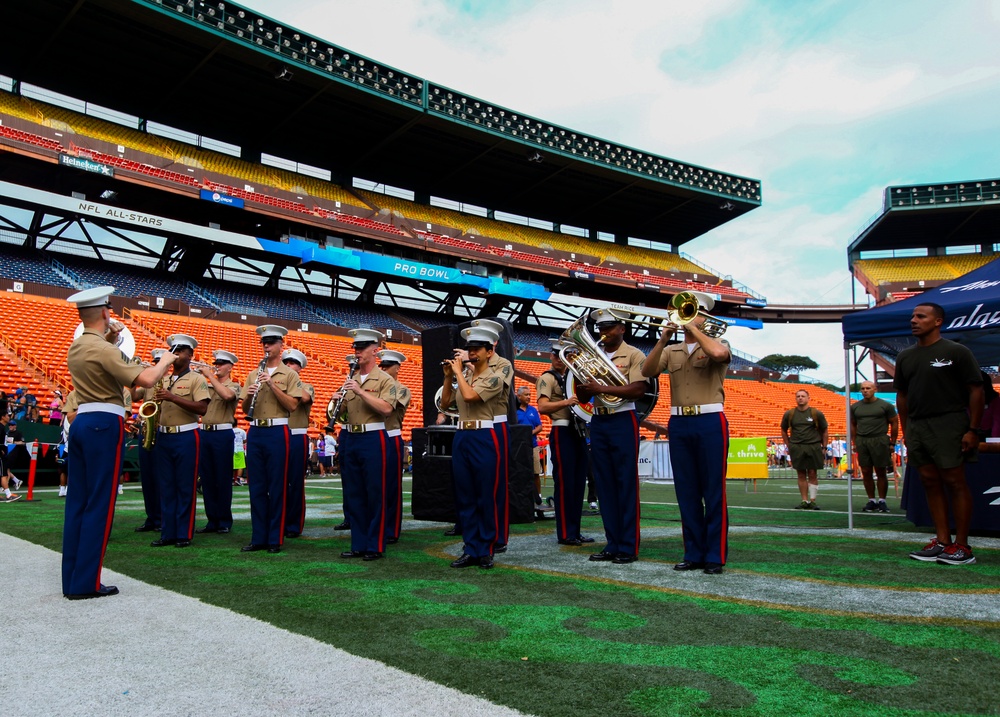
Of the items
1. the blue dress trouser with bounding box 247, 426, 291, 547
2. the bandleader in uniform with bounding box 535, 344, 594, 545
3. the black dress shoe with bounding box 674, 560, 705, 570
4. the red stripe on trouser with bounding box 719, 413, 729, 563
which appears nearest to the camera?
the red stripe on trouser with bounding box 719, 413, 729, 563

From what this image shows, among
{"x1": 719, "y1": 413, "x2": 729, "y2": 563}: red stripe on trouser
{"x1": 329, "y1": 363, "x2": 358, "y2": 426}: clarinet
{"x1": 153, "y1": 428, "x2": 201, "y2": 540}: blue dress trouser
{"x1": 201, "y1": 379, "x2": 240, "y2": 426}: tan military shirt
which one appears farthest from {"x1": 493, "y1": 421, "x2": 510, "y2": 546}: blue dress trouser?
{"x1": 201, "y1": 379, "x2": 240, "y2": 426}: tan military shirt

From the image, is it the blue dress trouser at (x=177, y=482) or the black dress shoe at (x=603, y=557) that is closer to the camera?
the black dress shoe at (x=603, y=557)

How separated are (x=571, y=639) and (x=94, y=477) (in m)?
3.19

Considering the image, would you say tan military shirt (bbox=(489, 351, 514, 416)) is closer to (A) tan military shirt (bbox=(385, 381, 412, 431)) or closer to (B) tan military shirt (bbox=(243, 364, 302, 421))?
(A) tan military shirt (bbox=(385, 381, 412, 431))

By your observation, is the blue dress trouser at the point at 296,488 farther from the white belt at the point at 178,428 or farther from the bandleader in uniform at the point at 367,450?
the bandleader in uniform at the point at 367,450

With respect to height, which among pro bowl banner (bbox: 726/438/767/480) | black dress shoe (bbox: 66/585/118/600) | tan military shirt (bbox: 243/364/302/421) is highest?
tan military shirt (bbox: 243/364/302/421)

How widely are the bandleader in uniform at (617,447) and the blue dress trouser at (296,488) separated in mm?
3308

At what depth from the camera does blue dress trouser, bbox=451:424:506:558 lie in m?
5.41

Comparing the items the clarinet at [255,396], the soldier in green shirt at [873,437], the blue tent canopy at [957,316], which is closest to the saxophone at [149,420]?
the clarinet at [255,396]

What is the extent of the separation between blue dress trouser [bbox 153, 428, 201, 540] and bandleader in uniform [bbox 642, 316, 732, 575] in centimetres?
437

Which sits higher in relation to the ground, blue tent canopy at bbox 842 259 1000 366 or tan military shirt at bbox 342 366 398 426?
blue tent canopy at bbox 842 259 1000 366

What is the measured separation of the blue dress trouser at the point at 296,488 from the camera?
298 inches

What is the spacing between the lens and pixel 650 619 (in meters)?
3.57

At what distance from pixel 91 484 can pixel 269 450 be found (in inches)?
76.4
